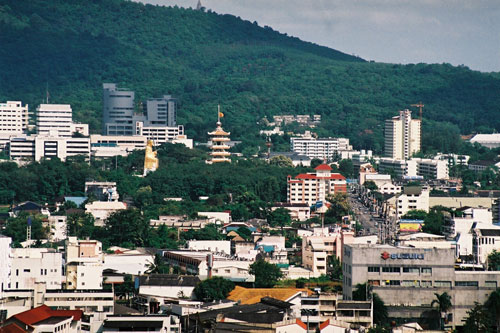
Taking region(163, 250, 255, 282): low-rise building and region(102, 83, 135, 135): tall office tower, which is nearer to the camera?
region(163, 250, 255, 282): low-rise building

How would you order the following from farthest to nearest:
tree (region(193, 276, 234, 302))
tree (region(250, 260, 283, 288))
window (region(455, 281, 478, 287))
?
tree (region(250, 260, 283, 288)) → tree (region(193, 276, 234, 302)) → window (region(455, 281, 478, 287))

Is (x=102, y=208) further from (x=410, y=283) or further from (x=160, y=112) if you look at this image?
(x=160, y=112)

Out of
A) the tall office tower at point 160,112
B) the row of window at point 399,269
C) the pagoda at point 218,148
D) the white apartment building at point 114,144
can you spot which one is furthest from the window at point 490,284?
the tall office tower at point 160,112

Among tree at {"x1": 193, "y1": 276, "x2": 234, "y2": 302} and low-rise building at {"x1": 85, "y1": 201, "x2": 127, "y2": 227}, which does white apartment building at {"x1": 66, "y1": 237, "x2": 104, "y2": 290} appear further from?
low-rise building at {"x1": 85, "y1": 201, "x2": 127, "y2": 227}

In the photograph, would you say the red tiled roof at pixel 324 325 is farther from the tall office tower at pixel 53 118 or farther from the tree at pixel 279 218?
the tall office tower at pixel 53 118

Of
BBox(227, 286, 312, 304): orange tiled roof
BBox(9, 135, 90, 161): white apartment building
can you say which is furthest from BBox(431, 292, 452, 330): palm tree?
BBox(9, 135, 90, 161): white apartment building

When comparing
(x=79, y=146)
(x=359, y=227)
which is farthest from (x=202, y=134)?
(x=359, y=227)

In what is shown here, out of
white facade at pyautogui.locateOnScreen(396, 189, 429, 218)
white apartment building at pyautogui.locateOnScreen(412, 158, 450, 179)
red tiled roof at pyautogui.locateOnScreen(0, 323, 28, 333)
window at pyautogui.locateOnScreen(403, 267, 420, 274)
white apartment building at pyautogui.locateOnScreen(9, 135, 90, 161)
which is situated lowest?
red tiled roof at pyautogui.locateOnScreen(0, 323, 28, 333)

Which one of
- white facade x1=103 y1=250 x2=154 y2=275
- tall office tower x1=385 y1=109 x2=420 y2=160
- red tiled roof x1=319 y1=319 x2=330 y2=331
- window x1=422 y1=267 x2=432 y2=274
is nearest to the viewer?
red tiled roof x1=319 y1=319 x2=330 y2=331
